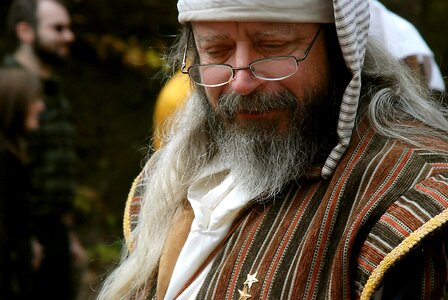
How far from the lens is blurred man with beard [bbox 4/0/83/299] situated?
6027 mm

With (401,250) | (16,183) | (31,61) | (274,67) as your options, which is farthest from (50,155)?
(401,250)

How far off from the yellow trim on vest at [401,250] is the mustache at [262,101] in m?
0.54

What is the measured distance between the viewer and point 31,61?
6.59 meters

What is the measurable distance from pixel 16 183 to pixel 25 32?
1435mm

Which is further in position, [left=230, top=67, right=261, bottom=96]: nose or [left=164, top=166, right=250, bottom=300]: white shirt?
[left=164, top=166, right=250, bottom=300]: white shirt

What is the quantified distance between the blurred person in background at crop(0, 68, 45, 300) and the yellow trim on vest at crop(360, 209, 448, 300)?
12.0 ft

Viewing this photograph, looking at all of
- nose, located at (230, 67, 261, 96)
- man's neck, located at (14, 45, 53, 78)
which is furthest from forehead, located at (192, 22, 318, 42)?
man's neck, located at (14, 45, 53, 78)

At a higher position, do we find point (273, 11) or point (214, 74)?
point (273, 11)

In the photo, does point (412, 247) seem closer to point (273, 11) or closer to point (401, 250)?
point (401, 250)

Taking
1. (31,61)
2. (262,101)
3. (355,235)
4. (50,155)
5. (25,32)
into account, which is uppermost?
(262,101)

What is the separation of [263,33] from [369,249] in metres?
0.69

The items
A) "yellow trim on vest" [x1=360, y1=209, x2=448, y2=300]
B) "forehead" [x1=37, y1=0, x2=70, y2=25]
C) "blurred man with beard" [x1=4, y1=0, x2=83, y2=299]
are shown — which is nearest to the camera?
"yellow trim on vest" [x1=360, y1=209, x2=448, y2=300]

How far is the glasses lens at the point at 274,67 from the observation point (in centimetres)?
260

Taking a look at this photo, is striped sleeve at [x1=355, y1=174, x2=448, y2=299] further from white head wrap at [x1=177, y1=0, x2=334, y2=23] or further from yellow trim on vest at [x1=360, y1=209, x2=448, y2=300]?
white head wrap at [x1=177, y1=0, x2=334, y2=23]
